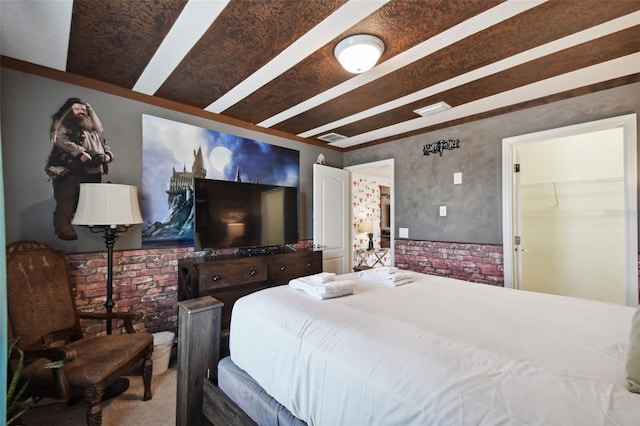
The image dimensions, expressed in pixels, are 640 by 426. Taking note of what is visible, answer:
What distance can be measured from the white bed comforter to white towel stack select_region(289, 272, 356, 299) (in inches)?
2.1

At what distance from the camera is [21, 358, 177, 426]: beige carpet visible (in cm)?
178

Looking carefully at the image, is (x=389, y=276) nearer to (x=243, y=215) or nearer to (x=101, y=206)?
(x=243, y=215)

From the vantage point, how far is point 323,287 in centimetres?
160

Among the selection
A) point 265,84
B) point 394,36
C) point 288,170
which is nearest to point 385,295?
point 394,36

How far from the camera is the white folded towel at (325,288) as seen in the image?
1.58 metres

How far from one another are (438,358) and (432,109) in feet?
8.61

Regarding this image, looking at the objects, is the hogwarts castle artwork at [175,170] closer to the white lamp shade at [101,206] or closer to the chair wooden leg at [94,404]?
the white lamp shade at [101,206]

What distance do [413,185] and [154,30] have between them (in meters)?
3.05

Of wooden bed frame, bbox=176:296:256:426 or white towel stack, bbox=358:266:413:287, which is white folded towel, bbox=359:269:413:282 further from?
wooden bed frame, bbox=176:296:256:426

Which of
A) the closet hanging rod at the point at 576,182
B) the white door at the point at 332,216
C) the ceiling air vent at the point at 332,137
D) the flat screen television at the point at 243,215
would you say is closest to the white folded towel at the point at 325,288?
the flat screen television at the point at 243,215

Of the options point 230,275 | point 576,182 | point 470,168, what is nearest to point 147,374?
point 230,275

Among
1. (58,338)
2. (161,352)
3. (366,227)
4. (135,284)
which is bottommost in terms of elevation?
(161,352)

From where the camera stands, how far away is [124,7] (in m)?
1.54

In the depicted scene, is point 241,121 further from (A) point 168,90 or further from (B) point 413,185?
(B) point 413,185
